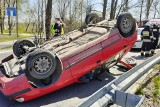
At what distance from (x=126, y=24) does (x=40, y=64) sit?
8.37 ft

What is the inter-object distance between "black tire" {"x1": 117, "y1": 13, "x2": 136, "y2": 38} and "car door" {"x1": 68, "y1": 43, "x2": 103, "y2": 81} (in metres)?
0.79

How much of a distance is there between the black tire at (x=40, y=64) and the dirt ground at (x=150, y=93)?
1.83m

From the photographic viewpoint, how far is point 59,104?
16.2ft

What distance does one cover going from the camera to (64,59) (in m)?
5.21

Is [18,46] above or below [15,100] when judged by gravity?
above

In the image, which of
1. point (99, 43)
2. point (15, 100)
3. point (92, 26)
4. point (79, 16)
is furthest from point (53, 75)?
point (79, 16)

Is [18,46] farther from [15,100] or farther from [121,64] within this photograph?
[121,64]

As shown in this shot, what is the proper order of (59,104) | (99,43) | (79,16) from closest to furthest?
1. (59,104)
2. (99,43)
3. (79,16)

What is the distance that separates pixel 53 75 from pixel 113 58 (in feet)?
6.28

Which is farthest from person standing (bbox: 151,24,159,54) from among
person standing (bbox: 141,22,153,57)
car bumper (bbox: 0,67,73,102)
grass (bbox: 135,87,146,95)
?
car bumper (bbox: 0,67,73,102)

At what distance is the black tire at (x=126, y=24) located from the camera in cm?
612

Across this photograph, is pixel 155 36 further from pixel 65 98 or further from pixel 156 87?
pixel 65 98

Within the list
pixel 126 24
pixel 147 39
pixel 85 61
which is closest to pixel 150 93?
pixel 85 61

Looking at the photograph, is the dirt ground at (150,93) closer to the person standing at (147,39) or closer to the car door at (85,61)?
the car door at (85,61)
